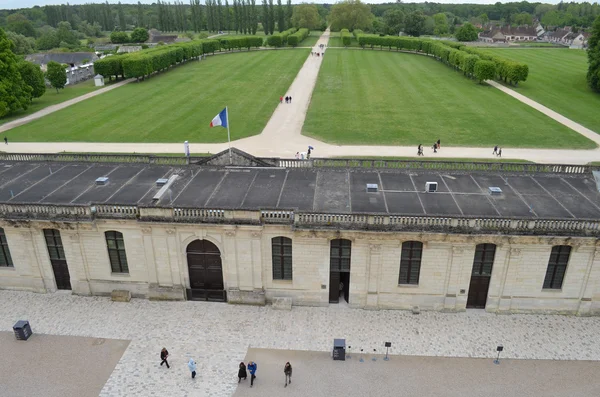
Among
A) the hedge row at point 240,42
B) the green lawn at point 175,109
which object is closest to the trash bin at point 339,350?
the green lawn at point 175,109

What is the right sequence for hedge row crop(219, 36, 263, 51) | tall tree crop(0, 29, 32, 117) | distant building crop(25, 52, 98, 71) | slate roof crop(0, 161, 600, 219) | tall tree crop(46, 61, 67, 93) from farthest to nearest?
1. hedge row crop(219, 36, 263, 51)
2. distant building crop(25, 52, 98, 71)
3. tall tree crop(46, 61, 67, 93)
4. tall tree crop(0, 29, 32, 117)
5. slate roof crop(0, 161, 600, 219)

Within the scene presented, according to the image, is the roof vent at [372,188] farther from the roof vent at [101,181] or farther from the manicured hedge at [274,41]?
the manicured hedge at [274,41]

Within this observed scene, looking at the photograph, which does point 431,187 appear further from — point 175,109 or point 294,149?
point 175,109

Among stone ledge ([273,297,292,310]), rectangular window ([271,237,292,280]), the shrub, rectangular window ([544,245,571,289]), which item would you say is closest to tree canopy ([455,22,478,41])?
the shrub


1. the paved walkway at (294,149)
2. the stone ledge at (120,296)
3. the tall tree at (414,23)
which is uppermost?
the tall tree at (414,23)

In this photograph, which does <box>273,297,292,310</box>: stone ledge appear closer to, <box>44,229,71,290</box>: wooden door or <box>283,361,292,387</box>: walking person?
<box>283,361,292,387</box>: walking person

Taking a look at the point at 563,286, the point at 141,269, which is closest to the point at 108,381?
the point at 141,269
